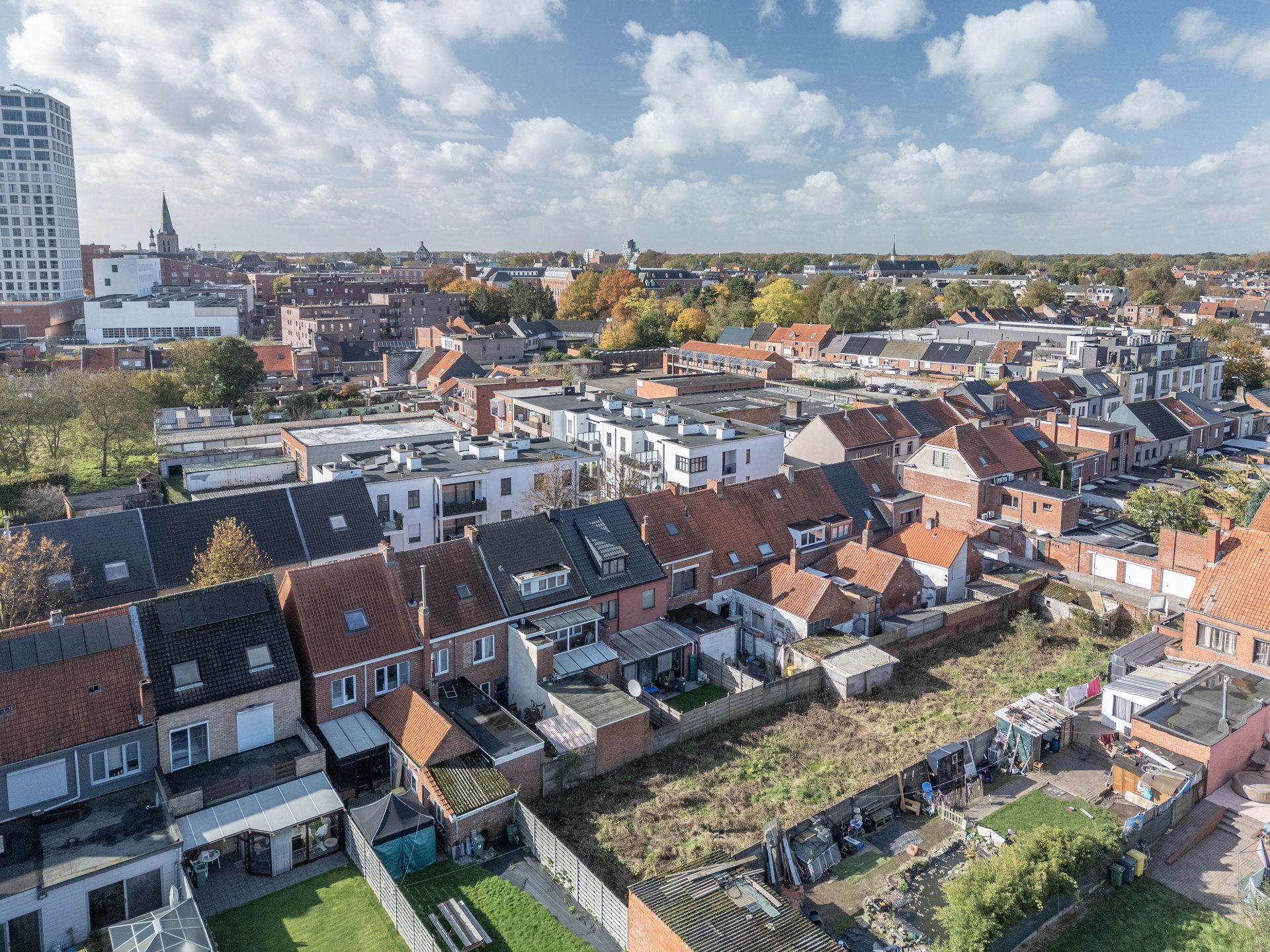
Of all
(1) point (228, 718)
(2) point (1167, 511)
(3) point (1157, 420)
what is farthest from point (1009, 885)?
(3) point (1157, 420)

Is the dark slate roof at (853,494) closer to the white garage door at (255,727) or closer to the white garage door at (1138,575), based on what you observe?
the white garage door at (1138,575)

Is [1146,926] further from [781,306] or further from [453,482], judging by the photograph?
[781,306]

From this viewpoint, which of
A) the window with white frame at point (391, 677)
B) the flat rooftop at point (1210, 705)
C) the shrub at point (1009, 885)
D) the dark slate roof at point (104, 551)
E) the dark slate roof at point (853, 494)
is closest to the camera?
the shrub at point (1009, 885)

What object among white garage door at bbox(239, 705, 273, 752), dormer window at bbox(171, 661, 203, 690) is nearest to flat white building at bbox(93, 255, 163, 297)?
dormer window at bbox(171, 661, 203, 690)

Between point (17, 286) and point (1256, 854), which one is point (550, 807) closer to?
point (1256, 854)

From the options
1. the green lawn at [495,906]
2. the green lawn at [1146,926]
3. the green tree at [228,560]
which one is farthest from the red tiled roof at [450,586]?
the green lawn at [1146,926]

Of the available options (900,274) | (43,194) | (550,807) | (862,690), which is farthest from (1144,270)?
(43,194)
